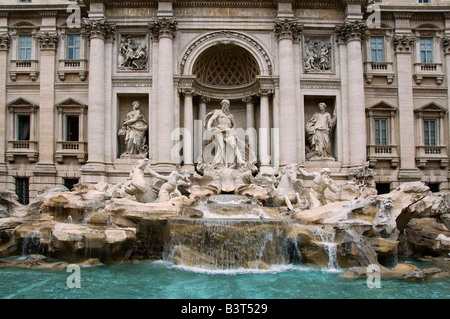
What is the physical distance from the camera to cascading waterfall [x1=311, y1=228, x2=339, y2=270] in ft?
40.6

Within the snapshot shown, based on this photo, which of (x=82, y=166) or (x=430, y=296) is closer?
(x=430, y=296)

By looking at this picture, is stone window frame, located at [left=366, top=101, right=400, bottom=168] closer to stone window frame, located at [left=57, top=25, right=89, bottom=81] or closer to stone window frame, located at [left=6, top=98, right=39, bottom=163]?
stone window frame, located at [left=57, top=25, right=89, bottom=81]

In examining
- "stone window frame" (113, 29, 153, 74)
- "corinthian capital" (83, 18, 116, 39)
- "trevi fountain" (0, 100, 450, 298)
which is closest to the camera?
"trevi fountain" (0, 100, 450, 298)

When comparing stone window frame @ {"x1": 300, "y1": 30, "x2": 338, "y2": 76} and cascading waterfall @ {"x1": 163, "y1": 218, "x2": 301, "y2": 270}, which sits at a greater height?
stone window frame @ {"x1": 300, "y1": 30, "x2": 338, "y2": 76}

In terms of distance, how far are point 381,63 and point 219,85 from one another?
30.2 ft

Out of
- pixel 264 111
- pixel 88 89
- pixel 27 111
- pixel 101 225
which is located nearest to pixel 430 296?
pixel 101 225

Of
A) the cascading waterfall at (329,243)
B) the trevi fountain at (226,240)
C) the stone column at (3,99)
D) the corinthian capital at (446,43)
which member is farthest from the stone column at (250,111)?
the stone column at (3,99)

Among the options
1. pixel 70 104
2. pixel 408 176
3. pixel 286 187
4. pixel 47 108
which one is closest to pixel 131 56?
pixel 70 104

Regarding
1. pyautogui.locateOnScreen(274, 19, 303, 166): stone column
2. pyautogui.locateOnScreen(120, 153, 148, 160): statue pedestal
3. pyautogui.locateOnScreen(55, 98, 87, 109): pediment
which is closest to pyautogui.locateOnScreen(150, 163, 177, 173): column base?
pyautogui.locateOnScreen(120, 153, 148, 160): statue pedestal

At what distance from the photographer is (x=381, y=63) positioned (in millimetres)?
21375

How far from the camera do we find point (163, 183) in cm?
1709

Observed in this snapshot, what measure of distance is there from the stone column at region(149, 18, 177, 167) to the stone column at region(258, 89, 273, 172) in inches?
185
